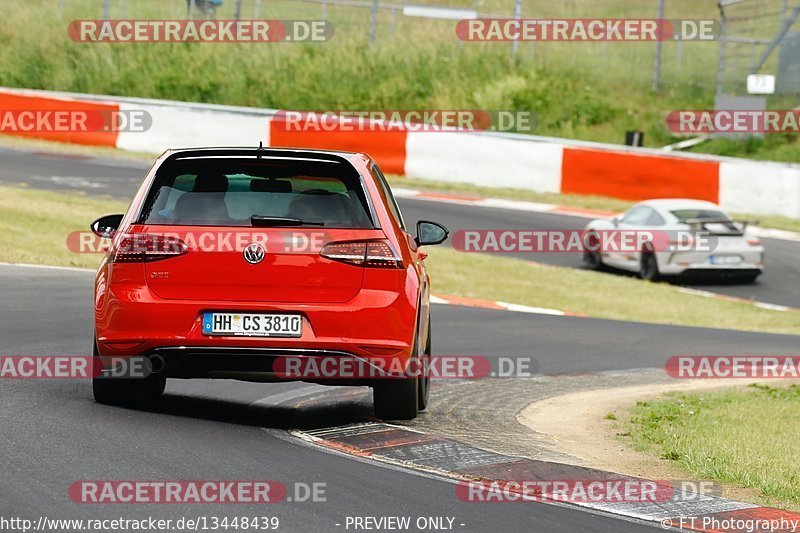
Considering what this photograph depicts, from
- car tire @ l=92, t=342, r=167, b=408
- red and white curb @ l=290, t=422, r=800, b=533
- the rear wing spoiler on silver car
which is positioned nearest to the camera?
red and white curb @ l=290, t=422, r=800, b=533

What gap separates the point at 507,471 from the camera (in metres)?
7.58

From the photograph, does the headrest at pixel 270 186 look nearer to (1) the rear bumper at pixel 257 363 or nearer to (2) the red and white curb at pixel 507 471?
(1) the rear bumper at pixel 257 363

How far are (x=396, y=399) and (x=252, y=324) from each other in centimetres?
120

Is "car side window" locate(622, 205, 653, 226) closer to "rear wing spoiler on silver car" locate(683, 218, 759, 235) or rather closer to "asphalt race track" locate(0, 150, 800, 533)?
"rear wing spoiler on silver car" locate(683, 218, 759, 235)

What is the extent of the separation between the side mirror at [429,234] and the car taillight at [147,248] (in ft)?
6.35

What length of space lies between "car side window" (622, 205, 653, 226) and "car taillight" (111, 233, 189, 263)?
53.4ft

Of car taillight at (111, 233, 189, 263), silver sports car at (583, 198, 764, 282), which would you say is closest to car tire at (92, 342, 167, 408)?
car taillight at (111, 233, 189, 263)

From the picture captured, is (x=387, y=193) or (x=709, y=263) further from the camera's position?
(x=709, y=263)

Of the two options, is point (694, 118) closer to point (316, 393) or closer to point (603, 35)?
point (603, 35)

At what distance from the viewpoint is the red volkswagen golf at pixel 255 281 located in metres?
8.23

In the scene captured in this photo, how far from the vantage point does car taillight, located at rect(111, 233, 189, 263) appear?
828cm

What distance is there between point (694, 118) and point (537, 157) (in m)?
6.71

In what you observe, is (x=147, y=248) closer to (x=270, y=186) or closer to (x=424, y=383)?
(x=270, y=186)

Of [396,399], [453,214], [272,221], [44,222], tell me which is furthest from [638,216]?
[272,221]
